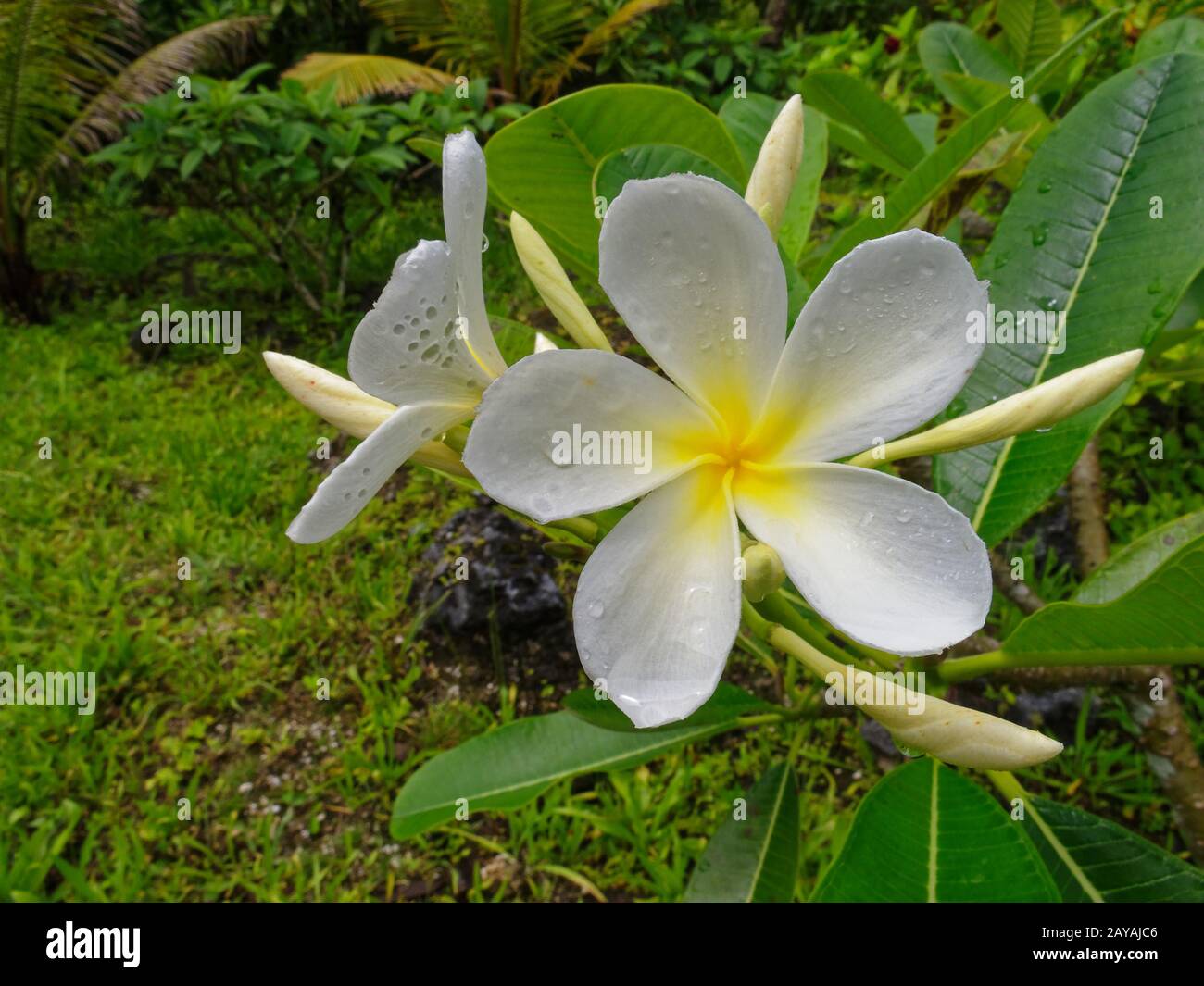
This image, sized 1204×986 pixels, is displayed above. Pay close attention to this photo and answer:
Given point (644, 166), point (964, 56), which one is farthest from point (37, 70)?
point (644, 166)

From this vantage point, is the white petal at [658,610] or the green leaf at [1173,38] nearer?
the white petal at [658,610]

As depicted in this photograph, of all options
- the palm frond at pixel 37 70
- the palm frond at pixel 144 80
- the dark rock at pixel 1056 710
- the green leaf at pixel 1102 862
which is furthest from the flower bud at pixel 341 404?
the palm frond at pixel 37 70

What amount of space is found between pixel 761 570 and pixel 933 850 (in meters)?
0.58

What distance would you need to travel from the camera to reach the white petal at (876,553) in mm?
548

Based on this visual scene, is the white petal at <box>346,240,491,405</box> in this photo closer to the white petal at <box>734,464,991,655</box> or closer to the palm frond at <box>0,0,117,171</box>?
the white petal at <box>734,464,991,655</box>

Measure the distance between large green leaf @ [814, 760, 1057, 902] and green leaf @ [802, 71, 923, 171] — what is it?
37.5 inches

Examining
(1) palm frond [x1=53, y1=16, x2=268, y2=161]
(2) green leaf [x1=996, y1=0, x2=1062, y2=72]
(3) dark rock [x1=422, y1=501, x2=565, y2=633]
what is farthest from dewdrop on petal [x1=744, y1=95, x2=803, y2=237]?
(1) palm frond [x1=53, y1=16, x2=268, y2=161]

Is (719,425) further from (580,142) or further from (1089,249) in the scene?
(1089,249)

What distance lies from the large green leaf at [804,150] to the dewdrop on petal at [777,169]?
90mm

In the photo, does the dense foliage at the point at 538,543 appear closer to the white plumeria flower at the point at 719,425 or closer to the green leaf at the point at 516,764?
the green leaf at the point at 516,764

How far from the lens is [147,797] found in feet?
6.66

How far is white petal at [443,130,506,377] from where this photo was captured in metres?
0.61
